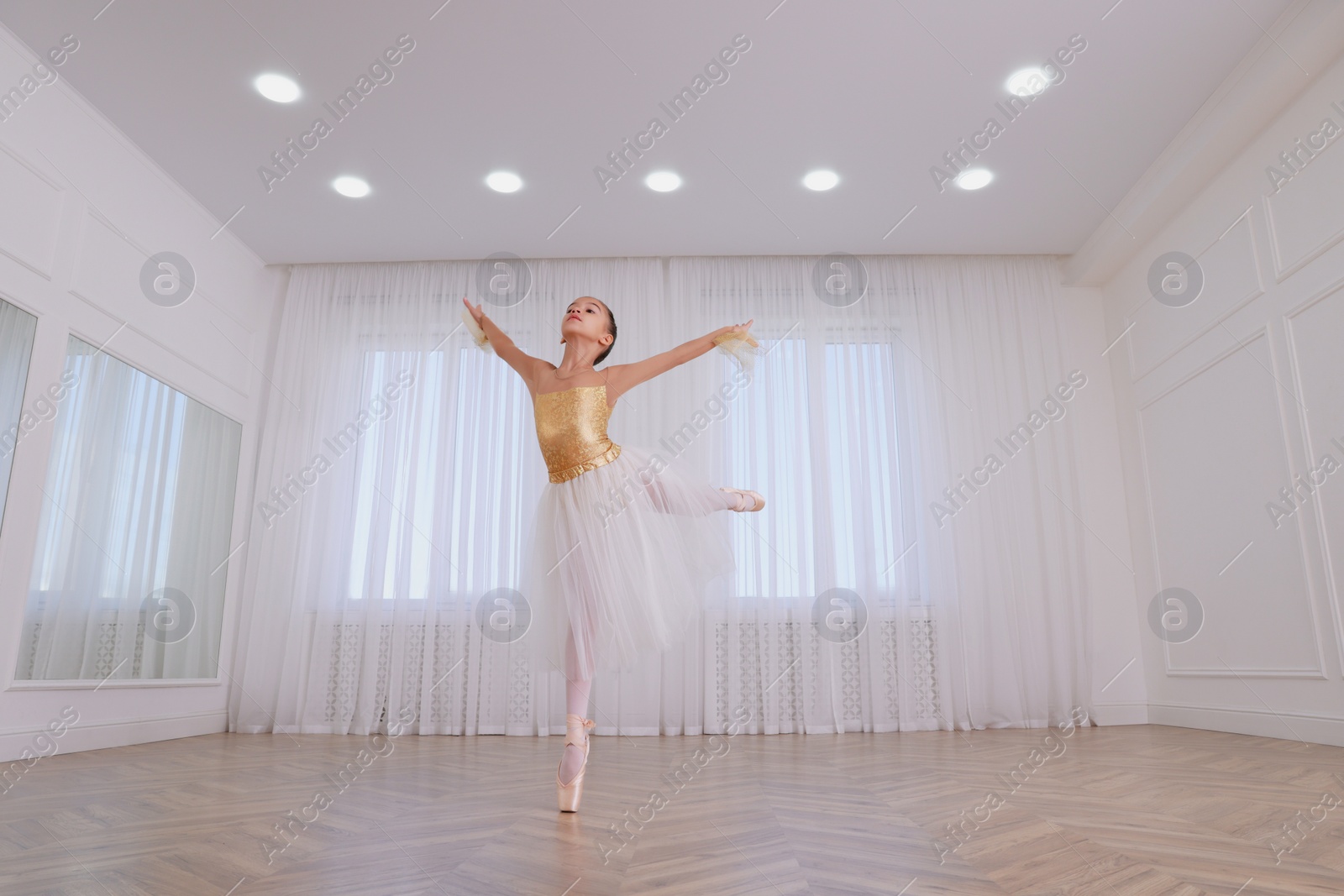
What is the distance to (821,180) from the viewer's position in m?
4.70

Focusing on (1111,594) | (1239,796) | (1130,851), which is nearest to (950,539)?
(1111,594)

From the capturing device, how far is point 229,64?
3.75 m

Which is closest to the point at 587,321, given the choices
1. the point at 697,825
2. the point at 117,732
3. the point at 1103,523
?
the point at 697,825

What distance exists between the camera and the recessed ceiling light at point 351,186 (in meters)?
4.64

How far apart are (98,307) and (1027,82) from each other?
462 centimetres

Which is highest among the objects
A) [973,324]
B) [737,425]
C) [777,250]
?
[777,250]

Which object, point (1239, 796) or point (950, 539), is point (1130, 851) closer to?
point (1239, 796)

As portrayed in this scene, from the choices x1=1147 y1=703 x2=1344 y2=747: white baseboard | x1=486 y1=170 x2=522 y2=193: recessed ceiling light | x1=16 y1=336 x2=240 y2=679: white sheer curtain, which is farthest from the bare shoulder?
x1=1147 y1=703 x2=1344 y2=747: white baseboard

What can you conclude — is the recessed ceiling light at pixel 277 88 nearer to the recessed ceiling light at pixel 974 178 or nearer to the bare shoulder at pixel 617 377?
the bare shoulder at pixel 617 377

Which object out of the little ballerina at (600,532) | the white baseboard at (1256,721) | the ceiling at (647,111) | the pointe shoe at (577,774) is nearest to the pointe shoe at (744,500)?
the little ballerina at (600,532)

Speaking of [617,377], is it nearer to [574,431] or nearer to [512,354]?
[574,431]

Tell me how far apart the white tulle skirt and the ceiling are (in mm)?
2157

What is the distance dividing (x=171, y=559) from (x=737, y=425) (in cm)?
335

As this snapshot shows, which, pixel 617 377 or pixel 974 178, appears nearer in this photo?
pixel 617 377
